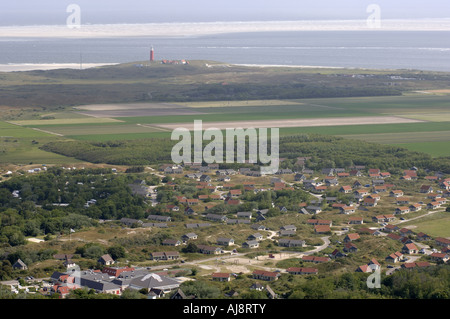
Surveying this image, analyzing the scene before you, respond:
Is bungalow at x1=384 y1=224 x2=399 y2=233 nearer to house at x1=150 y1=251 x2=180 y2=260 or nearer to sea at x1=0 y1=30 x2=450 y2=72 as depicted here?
house at x1=150 y1=251 x2=180 y2=260

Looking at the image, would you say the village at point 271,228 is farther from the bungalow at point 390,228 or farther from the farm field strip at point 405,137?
the farm field strip at point 405,137

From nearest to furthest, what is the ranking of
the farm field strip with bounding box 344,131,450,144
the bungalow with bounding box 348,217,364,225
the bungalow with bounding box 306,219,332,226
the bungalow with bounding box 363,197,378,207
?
the bungalow with bounding box 306,219,332,226 → the bungalow with bounding box 348,217,364,225 → the bungalow with bounding box 363,197,378,207 → the farm field strip with bounding box 344,131,450,144

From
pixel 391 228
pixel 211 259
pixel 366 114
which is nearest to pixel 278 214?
pixel 391 228

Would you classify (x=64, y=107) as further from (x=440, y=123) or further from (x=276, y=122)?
(x=440, y=123)

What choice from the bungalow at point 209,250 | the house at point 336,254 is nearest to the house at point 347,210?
the house at point 336,254

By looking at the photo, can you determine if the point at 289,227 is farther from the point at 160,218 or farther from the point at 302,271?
the point at 302,271

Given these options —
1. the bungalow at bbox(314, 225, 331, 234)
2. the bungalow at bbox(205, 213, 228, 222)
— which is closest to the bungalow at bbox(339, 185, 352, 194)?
the bungalow at bbox(314, 225, 331, 234)
